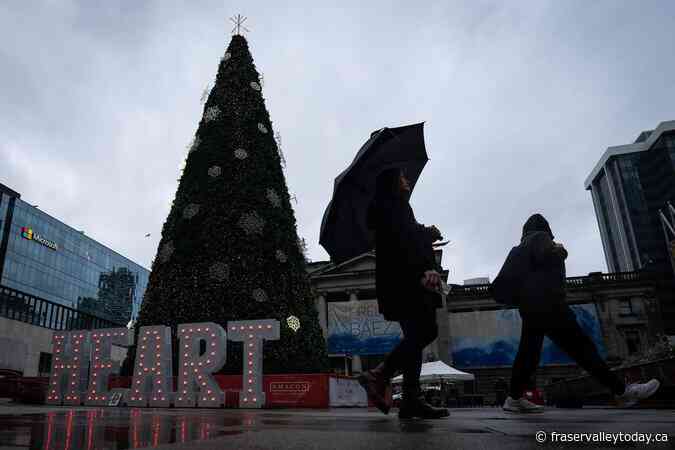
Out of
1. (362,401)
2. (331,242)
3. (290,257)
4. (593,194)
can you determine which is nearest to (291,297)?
(290,257)

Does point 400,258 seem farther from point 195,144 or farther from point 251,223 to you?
point 195,144

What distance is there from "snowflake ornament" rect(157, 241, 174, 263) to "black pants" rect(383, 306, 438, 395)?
458 inches

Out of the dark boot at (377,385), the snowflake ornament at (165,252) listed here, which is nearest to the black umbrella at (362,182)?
the dark boot at (377,385)

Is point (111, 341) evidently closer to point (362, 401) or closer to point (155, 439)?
point (362, 401)

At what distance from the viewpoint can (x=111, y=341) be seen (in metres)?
12.0

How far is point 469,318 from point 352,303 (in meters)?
10.8

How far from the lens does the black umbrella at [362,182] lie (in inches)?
166

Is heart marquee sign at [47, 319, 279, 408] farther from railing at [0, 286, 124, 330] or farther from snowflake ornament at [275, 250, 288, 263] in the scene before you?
railing at [0, 286, 124, 330]

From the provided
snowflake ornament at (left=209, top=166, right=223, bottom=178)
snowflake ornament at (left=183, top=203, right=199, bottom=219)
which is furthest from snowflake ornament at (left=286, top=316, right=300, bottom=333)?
snowflake ornament at (left=209, top=166, right=223, bottom=178)

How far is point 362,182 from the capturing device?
4320 mm

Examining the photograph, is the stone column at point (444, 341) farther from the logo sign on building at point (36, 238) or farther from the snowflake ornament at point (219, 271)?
the logo sign on building at point (36, 238)

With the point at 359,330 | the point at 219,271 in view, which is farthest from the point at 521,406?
the point at 359,330

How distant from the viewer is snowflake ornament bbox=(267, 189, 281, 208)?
1468 centimetres

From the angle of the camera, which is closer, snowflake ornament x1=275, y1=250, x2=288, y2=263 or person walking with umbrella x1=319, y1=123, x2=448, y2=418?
person walking with umbrella x1=319, y1=123, x2=448, y2=418
